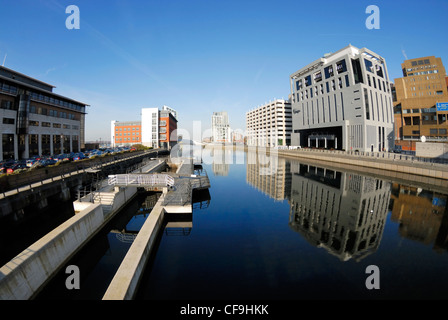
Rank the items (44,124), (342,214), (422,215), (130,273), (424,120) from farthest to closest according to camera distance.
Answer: (424,120) → (44,124) → (342,214) → (422,215) → (130,273)

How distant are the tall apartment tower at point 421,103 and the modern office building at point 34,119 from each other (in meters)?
106

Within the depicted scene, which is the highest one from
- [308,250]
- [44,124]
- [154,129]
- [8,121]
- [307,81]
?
[307,81]

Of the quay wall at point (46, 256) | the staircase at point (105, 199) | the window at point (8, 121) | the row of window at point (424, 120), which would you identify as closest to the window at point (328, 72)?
the row of window at point (424, 120)

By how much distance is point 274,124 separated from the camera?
112 metres

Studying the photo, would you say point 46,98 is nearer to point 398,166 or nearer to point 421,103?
point 398,166

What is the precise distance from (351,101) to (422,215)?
Answer: 48.0 metres

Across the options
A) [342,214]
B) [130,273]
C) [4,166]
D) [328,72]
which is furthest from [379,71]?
[4,166]

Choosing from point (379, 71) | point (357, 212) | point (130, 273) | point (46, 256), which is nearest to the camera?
point (130, 273)

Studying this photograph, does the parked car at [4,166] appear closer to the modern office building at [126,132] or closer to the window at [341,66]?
the modern office building at [126,132]

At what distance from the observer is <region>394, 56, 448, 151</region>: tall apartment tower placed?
63.9 metres

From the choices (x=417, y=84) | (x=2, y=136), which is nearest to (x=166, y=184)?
(x=2, y=136)

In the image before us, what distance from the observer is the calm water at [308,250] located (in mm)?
9547
